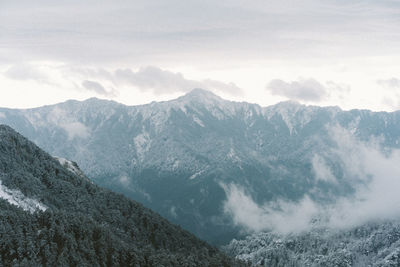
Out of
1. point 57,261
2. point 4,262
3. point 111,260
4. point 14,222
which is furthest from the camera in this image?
point 111,260

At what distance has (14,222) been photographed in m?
179

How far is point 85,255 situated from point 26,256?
97.9 feet

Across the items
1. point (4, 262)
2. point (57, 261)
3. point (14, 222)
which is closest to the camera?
point (4, 262)

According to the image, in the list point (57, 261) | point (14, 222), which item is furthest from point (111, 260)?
point (14, 222)

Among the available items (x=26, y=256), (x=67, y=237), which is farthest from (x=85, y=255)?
(x=26, y=256)

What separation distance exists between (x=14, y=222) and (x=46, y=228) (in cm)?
1357

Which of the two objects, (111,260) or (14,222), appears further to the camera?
(111,260)

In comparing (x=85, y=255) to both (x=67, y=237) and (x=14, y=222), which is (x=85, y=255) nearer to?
(x=67, y=237)

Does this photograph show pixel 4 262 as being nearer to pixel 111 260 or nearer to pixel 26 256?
pixel 26 256

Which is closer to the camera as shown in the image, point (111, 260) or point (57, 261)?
point (57, 261)

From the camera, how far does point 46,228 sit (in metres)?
183

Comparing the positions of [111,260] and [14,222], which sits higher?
[14,222]

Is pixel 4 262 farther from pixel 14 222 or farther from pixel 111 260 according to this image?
pixel 111 260

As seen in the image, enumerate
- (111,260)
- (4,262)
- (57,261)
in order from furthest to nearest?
(111,260) < (57,261) < (4,262)
